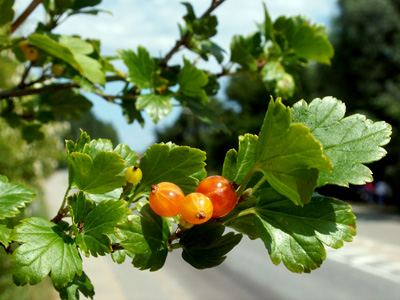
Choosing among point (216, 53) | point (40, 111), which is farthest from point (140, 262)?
point (40, 111)

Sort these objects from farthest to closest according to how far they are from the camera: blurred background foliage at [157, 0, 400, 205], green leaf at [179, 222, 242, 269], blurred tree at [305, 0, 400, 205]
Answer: blurred tree at [305, 0, 400, 205]
blurred background foliage at [157, 0, 400, 205]
green leaf at [179, 222, 242, 269]

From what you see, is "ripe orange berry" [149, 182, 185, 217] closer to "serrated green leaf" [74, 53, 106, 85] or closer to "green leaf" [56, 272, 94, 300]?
"green leaf" [56, 272, 94, 300]

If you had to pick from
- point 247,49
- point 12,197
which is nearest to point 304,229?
point 12,197

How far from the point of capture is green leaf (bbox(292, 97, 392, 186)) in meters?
0.56

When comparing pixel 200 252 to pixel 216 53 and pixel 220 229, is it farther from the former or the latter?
pixel 216 53

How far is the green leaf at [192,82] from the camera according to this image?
131 cm

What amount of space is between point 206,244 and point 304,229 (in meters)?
0.13

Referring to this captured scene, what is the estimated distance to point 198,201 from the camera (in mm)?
548

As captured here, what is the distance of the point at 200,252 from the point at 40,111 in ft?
4.10

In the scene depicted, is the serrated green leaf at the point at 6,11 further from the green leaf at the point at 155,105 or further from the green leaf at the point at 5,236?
the green leaf at the point at 5,236

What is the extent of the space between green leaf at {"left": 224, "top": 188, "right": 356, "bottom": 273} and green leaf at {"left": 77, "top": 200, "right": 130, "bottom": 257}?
181mm

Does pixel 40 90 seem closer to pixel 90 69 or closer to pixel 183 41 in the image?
pixel 90 69

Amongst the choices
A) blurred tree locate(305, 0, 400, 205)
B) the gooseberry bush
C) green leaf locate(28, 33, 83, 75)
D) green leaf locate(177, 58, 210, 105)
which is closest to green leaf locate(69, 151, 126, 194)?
the gooseberry bush

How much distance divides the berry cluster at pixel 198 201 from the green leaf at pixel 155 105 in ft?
2.59
